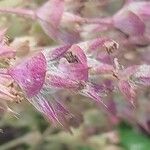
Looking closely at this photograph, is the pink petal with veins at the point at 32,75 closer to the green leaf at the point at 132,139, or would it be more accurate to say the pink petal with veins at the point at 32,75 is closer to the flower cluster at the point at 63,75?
the flower cluster at the point at 63,75

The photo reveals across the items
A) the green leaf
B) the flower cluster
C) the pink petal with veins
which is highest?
the pink petal with veins

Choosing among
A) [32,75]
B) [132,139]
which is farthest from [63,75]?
[132,139]

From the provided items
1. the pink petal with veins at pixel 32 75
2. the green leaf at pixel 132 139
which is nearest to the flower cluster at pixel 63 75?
the pink petal with veins at pixel 32 75

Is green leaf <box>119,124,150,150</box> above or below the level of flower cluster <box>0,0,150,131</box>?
below

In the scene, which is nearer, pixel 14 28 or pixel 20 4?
pixel 20 4

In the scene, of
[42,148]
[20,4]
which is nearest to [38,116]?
[42,148]

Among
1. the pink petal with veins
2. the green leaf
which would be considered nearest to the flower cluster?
the pink petal with veins

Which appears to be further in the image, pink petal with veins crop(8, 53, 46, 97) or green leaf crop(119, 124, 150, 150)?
green leaf crop(119, 124, 150, 150)

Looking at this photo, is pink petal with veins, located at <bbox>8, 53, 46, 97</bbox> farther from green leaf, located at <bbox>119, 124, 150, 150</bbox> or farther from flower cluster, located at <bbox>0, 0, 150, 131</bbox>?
green leaf, located at <bbox>119, 124, 150, 150</bbox>

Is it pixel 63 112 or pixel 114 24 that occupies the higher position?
pixel 63 112

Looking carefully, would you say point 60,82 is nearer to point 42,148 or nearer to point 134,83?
point 134,83

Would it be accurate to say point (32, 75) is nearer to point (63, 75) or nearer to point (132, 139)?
point (63, 75)
